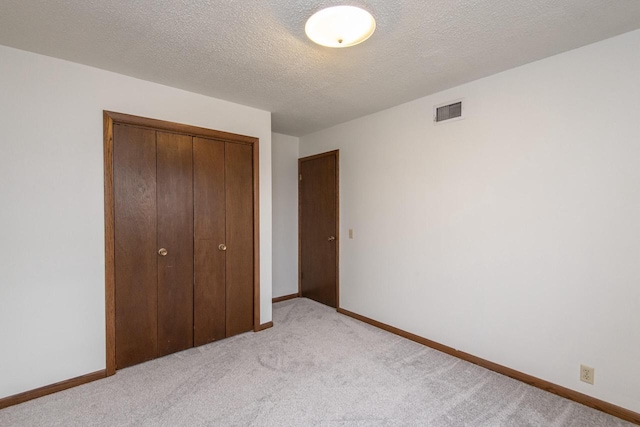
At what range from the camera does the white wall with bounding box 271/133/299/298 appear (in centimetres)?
436

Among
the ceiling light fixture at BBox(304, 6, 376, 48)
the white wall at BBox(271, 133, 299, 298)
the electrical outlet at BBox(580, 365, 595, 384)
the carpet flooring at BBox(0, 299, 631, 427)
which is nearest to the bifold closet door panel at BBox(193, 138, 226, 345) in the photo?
the carpet flooring at BBox(0, 299, 631, 427)

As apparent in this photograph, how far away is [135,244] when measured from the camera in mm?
2557

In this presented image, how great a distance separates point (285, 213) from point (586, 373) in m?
3.58

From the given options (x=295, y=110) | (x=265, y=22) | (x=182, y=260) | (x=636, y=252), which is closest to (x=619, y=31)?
(x=636, y=252)

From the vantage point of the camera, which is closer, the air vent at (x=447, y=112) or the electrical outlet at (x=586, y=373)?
the electrical outlet at (x=586, y=373)

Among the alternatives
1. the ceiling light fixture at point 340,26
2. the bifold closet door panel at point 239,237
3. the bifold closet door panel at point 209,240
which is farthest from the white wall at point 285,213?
the ceiling light fixture at point 340,26

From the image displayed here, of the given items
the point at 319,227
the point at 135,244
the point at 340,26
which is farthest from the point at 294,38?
the point at 319,227

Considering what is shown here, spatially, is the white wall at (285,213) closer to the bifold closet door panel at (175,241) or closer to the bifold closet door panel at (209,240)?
the bifold closet door panel at (209,240)

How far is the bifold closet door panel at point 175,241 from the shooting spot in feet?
8.83

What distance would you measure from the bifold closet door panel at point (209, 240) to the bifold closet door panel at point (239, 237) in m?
0.07

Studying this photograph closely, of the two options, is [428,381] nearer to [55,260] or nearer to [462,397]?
[462,397]

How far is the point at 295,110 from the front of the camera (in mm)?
3350

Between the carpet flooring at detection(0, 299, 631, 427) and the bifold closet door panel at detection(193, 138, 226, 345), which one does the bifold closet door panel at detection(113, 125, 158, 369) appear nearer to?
the carpet flooring at detection(0, 299, 631, 427)

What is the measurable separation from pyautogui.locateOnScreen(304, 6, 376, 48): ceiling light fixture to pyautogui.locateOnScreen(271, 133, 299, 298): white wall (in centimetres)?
265
